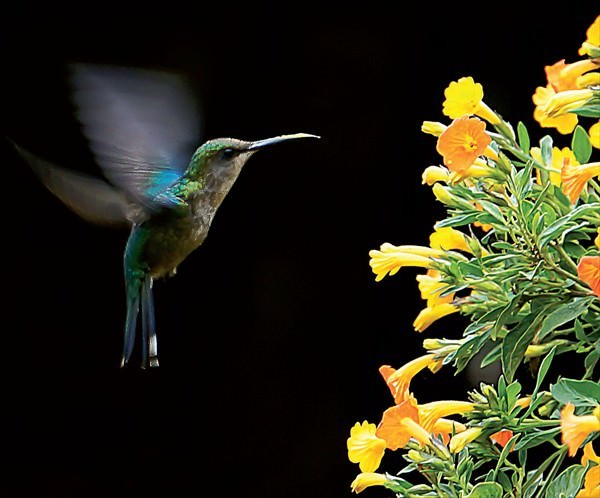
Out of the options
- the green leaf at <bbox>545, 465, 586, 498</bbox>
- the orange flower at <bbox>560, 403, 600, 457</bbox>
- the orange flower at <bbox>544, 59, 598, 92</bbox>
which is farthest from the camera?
the orange flower at <bbox>544, 59, 598, 92</bbox>

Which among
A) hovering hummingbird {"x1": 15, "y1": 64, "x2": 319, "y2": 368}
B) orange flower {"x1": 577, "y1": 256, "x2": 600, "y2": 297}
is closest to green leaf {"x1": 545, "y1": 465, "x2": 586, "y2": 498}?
orange flower {"x1": 577, "y1": 256, "x2": 600, "y2": 297}

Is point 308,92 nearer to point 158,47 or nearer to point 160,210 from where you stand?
point 158,47

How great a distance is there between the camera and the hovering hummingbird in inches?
54.3

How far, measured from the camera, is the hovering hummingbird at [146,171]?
4.53 ft

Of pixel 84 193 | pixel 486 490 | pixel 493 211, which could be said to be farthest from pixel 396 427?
pixel 84 193

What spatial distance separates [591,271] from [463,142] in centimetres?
18

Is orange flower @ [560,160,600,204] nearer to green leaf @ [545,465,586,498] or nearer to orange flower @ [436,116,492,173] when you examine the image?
orange flower @ [436,116,492,173]

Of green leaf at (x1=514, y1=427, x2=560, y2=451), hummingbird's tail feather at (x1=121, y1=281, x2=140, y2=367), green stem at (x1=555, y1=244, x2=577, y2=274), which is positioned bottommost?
green leaf at (x1=514, y1=427, x2=560, y2=451)

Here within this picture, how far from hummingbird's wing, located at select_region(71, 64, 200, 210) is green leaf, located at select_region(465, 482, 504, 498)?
78cm

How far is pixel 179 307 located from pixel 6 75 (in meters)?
0.86

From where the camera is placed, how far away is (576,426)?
740 millimetres

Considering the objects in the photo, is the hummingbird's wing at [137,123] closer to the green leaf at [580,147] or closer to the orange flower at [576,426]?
the green leaf at [580,147]

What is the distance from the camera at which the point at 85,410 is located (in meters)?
2.68

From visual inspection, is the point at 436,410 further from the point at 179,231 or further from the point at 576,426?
the point at 179,231
